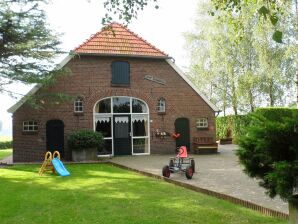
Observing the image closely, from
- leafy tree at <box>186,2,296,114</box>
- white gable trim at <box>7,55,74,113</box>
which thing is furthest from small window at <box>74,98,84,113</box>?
leafy tree at <box>186,2,296,114</box>

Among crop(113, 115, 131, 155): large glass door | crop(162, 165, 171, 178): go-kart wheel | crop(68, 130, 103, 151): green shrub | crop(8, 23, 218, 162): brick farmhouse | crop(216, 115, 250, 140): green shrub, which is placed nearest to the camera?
crop(162, 165, 171, 178): go-kart wheel

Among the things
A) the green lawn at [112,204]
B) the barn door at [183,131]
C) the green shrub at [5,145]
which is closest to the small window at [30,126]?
the barn door at [183,131]

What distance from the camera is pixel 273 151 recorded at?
208 inches

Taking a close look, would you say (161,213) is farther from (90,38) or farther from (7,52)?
(90,38)

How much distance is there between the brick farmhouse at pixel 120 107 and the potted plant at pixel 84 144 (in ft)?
3.76

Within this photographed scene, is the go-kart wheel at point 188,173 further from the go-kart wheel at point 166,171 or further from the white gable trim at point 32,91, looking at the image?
the white gable trim at point 32,91

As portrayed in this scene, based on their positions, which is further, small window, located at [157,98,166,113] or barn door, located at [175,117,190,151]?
barn door, located at [175,117,190,151]

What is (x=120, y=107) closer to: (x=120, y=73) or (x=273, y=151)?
(x=120, y=73)

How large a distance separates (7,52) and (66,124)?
581 cm

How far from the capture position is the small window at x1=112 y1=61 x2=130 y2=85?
23.8m

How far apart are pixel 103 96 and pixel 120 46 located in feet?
11.0

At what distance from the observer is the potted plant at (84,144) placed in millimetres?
21225

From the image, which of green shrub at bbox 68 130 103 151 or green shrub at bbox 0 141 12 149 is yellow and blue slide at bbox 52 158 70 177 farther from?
green shrub at bbox 0 141 12 149

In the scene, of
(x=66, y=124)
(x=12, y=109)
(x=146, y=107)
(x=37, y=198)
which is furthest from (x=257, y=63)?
(x=37, y=198)
